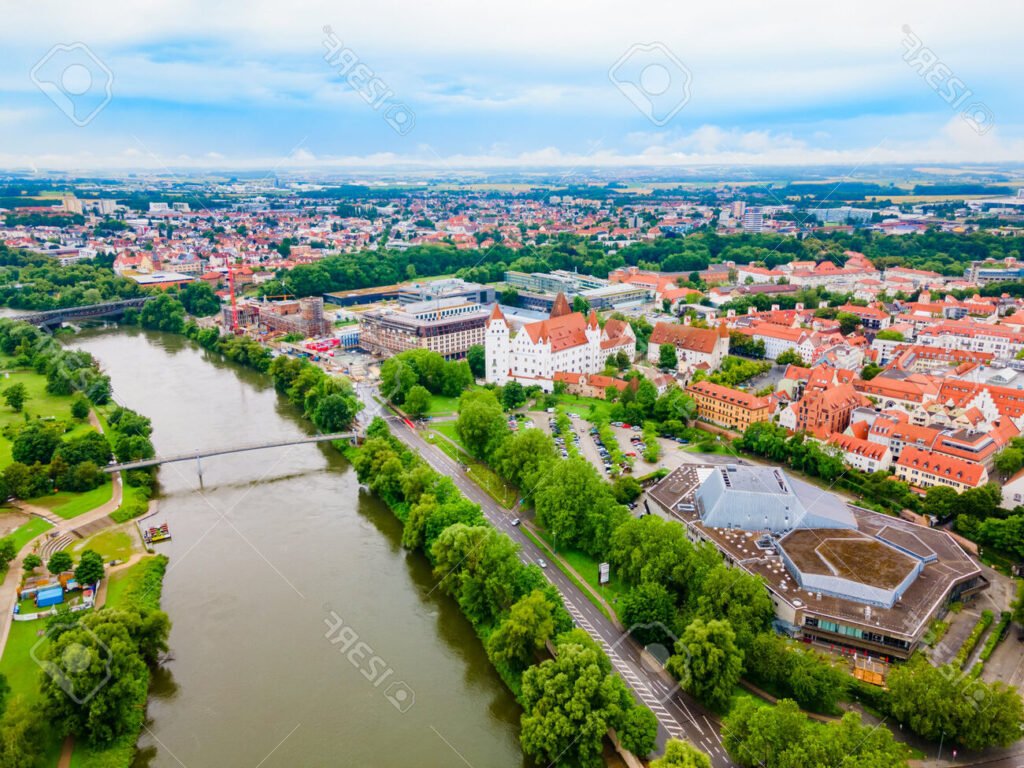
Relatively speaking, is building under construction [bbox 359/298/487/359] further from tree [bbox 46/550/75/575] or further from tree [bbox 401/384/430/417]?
tree [bbox 46/550/75/575]

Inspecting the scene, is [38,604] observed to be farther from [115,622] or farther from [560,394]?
[560,394]

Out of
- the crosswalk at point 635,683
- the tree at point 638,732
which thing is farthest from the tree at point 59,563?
the tree at point 638,732

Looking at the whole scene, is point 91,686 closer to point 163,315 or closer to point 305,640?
point 305,640

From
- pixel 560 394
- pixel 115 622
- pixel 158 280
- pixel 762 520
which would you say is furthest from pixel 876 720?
pixel 158 280

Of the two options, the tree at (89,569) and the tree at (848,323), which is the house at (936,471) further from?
the tree at (89,569)

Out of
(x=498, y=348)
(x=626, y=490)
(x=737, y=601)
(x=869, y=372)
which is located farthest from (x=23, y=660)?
(x=869, y=372)

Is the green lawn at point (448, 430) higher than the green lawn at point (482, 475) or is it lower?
lower
